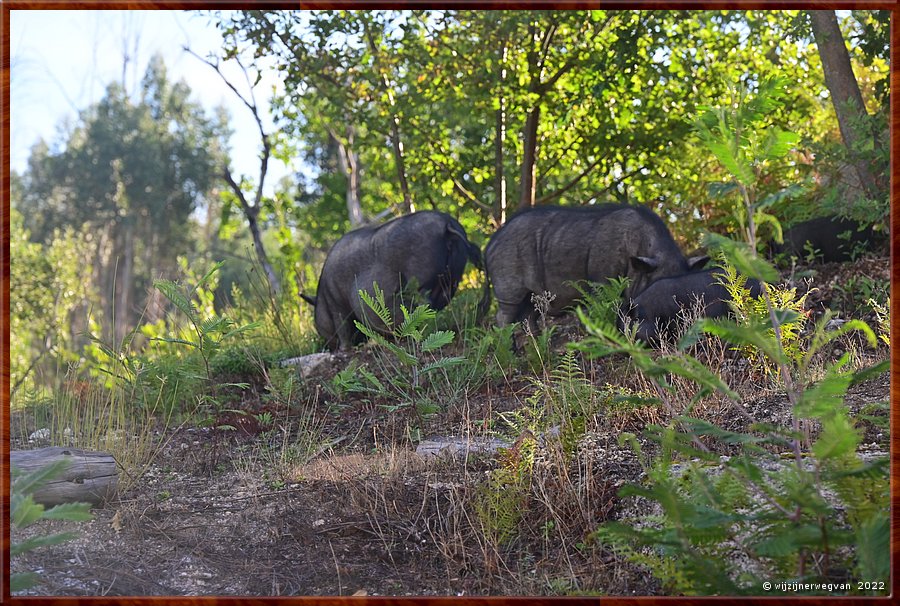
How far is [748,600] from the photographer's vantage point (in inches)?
124

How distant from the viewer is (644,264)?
7332 millimetres

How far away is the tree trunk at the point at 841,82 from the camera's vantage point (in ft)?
26.7

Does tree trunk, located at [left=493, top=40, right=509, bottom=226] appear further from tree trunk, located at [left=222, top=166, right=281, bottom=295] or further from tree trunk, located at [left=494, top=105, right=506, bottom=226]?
tree trunk, located at [left=222, top=166, right=281, bottom=295]

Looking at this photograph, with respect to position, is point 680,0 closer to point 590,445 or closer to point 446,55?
point 590,445

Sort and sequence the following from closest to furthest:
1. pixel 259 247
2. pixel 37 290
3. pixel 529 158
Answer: pixel 529 158 → pixel 259 247 → pixel 37 290

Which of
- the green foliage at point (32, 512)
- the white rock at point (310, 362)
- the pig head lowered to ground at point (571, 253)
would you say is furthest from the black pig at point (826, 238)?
the green foliage at point (32, 512)

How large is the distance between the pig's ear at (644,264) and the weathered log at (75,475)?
4.05 metres

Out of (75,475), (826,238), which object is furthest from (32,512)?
(826,238)

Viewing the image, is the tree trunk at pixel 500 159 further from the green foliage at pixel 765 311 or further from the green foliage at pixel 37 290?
the green foliage at pixel 37 290

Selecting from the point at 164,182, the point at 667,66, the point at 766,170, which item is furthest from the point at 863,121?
the point at 164,182

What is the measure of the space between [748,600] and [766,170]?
23.5 ft

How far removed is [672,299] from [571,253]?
4.01ft

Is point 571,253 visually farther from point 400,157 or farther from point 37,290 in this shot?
point 37,290

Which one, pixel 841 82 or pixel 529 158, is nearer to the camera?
pixel 841 82
